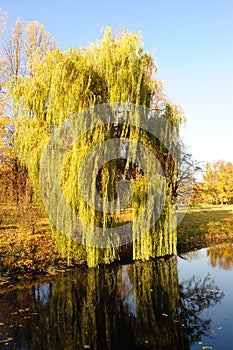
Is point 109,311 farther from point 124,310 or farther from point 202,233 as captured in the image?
point 202,233

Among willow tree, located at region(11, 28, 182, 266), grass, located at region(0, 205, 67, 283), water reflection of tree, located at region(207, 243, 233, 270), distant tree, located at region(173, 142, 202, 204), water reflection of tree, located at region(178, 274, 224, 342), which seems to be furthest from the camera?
distant tree, located at region(173, 142, 202, 204)

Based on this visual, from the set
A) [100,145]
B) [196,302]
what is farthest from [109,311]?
[100,145]

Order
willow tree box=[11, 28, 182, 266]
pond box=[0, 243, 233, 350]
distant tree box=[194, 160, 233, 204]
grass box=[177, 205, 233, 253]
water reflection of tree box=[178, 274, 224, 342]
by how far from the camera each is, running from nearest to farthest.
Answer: pond box=[0, 243, 233, 350], water reflection of tree box=[178, 274, 224, 342], willow tree box=[11, 28, 182, 266], grass box=[177, 205, 233, 253], distant tree box=[194, 160, 233, 204]

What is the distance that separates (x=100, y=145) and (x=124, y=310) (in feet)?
17.2

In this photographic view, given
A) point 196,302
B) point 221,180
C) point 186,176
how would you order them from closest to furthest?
point 196,302 → point 186,176 → point 221,180

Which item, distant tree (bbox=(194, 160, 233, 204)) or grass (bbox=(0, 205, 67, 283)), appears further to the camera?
distant tree (bbox=(194, 160, 233, 204))

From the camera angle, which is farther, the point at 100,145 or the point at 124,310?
the point at 100,145

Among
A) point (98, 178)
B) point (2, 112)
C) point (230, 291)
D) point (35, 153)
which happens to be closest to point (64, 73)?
point (35, 153)

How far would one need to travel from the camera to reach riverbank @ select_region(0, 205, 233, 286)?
10.3 meters

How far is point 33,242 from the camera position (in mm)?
12031

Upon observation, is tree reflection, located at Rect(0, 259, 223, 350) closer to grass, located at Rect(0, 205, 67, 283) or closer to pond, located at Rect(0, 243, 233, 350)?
pond, located at Rect(0, 243, 233, 350)

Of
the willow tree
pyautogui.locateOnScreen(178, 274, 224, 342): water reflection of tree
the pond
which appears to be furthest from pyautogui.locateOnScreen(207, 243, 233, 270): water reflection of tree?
the willow tree

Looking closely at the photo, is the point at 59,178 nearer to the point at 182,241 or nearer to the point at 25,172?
the point at 25,172

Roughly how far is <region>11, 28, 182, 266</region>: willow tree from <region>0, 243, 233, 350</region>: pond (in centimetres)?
121
